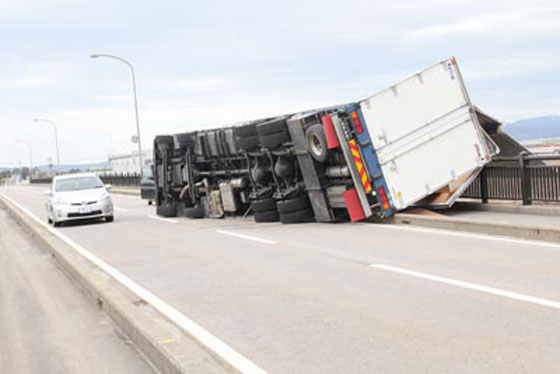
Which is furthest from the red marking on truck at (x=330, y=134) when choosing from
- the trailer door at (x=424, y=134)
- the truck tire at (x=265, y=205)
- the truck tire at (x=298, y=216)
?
the truck tire at (x=265, y=205)

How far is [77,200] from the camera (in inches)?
855

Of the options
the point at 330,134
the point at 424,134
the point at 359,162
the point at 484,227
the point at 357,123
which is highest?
the point at 357,123

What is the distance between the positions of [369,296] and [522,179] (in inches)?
336

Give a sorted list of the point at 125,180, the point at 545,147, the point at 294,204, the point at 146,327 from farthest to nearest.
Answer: the point at 125,180
the point at 545,147
the point at 294,204
the point at 146,327

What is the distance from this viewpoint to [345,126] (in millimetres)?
15711

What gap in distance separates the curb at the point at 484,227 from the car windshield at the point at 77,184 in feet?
36.3

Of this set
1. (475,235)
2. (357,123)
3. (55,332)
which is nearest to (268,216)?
(357,123)

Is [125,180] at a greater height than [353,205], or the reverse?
[125,180]

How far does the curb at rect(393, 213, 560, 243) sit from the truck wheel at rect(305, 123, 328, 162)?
2.04 metres

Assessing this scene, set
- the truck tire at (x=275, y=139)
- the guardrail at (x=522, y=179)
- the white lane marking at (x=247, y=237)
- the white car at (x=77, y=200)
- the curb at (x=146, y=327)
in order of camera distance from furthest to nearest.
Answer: the white car at (x=77, y=200), the truck tire at (x=275, y=139), the guardrail at (x=522, y=179), the white lane marking at (x=247, y=237), the curb at (x=146, y=327)

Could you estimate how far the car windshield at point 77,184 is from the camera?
2306cm

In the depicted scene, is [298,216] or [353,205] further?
[298,216]

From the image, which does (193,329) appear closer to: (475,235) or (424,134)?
(475,235)

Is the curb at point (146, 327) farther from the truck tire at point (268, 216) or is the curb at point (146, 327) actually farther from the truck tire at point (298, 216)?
the truck tire at point (268, 216)
